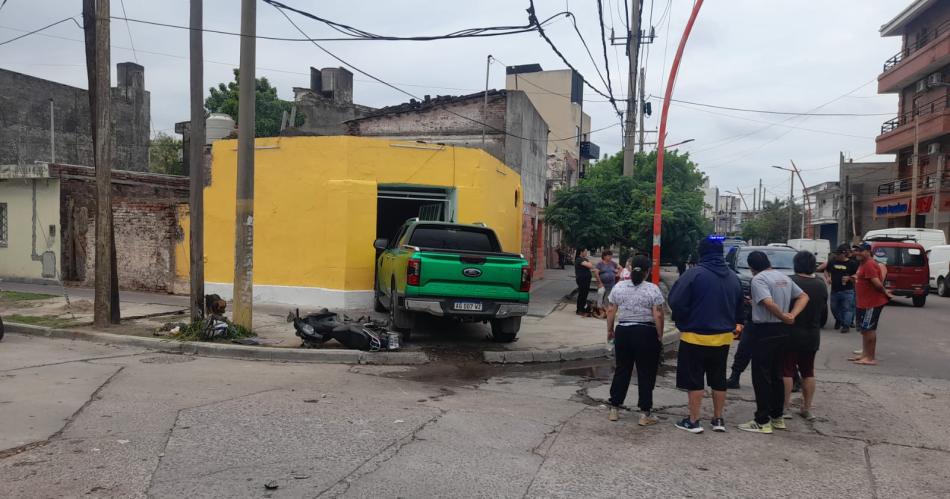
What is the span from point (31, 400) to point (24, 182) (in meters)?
14.8

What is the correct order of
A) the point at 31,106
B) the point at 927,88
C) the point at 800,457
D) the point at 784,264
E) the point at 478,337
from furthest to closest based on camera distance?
the point at 927,88, the point at 31,106, the point at 784,264, the point at 478,337, the point at 800,457

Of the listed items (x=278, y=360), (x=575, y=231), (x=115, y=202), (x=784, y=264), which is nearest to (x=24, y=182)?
(x=115, y=202)

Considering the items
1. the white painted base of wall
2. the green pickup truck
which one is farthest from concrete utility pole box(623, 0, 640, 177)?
the green pickup truck

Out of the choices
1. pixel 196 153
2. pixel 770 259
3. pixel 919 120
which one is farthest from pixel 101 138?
pixel 919 120

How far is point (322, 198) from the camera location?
13.8 meters

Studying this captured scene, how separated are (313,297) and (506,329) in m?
5.19

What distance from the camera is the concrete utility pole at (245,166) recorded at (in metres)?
9.86

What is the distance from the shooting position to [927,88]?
115ft

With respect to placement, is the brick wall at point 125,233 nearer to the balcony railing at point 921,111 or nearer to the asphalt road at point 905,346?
the asphalt road at point 905,346

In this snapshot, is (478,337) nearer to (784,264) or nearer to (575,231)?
(575,231)

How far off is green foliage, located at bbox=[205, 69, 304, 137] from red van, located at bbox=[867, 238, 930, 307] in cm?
2649

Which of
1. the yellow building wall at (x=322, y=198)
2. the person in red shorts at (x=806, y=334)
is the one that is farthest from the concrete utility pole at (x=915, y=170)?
the person in red shorts at (x=806, y=334)

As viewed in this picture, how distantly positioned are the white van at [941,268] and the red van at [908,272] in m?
4.75

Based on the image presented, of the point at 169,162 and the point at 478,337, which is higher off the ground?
the point at 169,162
